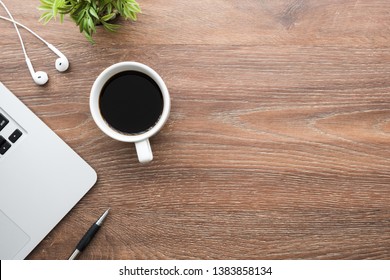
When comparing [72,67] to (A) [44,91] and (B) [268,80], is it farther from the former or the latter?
(B) [268,80]

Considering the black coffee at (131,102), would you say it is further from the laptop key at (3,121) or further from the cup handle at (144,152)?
the laptop key at (3,121)

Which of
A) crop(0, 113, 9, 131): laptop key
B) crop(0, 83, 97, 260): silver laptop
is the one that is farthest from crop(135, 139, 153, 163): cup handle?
crop(0, 113, 9, 131): laptop key

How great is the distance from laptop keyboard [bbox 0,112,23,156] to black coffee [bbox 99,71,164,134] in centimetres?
15

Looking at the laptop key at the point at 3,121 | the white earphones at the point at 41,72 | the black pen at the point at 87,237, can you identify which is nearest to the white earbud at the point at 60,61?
the white earphones at the point at 41,72

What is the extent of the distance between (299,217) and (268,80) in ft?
0.76

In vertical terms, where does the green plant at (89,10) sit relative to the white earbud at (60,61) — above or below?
above

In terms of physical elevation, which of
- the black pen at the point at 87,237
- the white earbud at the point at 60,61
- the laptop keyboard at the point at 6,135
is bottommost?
the black pen at the point at 87,237

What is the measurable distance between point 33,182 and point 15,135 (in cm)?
8

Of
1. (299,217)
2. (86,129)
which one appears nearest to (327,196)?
(299,217)

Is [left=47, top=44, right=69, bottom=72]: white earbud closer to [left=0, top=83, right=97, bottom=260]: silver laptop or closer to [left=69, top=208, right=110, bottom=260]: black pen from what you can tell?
[left=0, top=83, right=97, bottom=260]: silver laptop

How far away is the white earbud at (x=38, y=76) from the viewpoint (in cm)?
78

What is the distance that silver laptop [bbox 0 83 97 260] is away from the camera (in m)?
0.77

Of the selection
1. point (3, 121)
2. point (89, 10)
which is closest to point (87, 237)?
point (3, 121)

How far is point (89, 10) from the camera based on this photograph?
73cm
